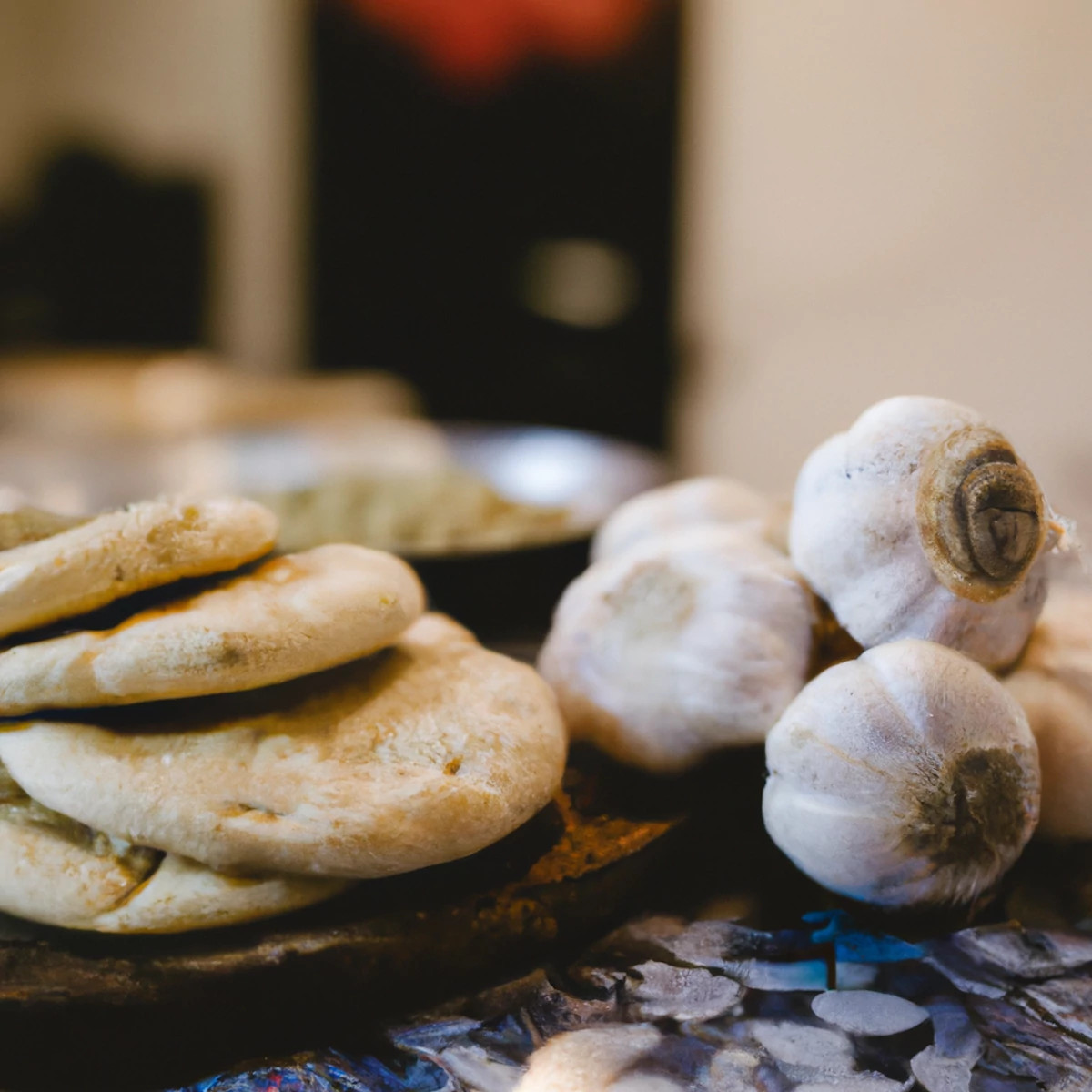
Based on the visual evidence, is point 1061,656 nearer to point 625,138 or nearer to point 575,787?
point 575,787

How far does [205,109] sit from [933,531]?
499 centimetres

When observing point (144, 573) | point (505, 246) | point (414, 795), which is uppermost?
point (505, 246)

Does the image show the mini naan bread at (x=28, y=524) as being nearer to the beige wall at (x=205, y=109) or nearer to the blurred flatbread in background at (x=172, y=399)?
the blurred flatbread in background at (x=172, y=399)

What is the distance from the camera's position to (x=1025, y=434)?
0.89m

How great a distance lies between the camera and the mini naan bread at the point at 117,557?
61 cm

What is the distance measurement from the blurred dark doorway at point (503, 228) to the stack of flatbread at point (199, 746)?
238cm

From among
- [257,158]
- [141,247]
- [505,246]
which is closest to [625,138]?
[505,246]

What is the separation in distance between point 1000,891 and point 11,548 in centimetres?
78

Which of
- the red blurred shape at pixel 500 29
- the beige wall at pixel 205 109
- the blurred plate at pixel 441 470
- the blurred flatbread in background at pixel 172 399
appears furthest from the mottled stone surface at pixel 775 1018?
the beige wall at pixel 205 109

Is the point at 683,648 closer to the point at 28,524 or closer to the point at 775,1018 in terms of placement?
the point at 775,1018

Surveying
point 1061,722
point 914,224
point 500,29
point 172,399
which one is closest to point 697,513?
point 1061,722

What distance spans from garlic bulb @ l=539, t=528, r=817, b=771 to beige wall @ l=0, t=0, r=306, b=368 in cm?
380

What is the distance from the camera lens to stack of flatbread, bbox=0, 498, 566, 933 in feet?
1.98

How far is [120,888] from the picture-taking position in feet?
2.01
